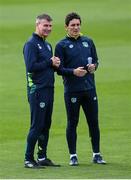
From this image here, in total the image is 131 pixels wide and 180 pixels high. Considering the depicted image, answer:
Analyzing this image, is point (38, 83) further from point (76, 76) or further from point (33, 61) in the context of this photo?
point (76, 76)

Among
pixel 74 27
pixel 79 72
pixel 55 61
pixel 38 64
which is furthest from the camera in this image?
pixel 74 27

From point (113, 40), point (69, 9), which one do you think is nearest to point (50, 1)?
point (69, 9)

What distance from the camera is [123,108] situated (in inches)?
666

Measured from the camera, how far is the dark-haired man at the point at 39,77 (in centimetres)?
1147

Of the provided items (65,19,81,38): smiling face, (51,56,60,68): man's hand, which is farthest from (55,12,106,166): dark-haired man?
(51,56,60,68): man's hand

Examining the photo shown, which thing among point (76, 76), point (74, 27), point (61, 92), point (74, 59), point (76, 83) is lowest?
point (61, 92)

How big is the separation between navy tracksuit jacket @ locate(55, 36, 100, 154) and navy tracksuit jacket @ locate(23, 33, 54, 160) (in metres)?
0.33

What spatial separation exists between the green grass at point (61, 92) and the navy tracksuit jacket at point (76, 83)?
0.61 meters

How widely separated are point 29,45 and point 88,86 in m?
1.11

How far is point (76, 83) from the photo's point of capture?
12.0m

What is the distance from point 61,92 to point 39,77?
7.38m

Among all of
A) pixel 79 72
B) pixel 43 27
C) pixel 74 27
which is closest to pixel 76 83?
pixel 79 72

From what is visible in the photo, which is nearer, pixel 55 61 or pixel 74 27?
pixel 55 61

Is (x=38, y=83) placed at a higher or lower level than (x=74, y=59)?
lower
